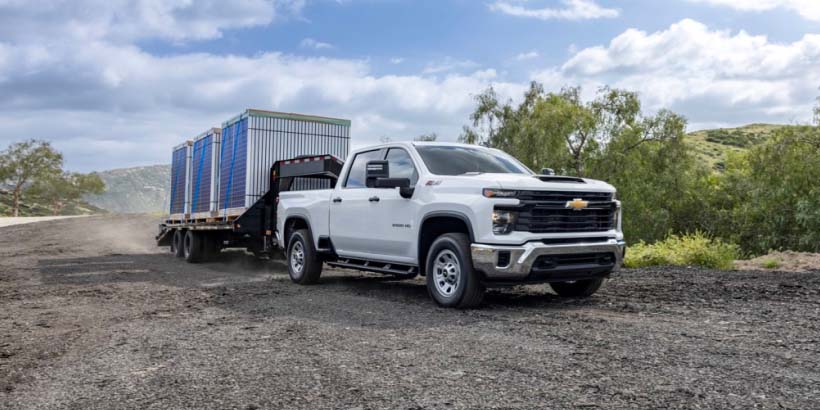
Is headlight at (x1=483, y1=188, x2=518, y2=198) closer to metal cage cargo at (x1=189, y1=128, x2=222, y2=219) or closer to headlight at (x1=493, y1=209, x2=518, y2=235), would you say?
headlight at (x1=493, y1=209, x2=518, y2=235)

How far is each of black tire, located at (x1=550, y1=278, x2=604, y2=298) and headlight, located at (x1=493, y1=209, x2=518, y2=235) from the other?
200cm

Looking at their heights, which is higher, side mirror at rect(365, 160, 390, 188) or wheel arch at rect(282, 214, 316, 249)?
side mirror at rect(365, 160, 390, 188)

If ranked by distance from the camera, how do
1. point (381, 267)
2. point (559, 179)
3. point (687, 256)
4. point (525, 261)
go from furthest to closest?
point (687, 256) < point (381, 267) < point (559, 179) < point (525, 261)

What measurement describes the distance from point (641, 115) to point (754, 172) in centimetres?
1141

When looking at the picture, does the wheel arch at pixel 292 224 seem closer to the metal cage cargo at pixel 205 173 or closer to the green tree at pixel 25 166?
the metal cage cargo at pixel 205 173

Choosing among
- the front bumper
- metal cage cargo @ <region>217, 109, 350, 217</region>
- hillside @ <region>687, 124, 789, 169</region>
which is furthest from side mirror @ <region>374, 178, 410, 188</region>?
hillside @ <region>687, 124, 789, 169</region>

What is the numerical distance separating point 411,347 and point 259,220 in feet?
28.0

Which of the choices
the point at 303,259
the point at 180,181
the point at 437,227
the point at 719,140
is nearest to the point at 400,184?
the point at 437,227

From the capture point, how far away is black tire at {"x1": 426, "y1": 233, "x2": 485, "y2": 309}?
→ 23.7 ft

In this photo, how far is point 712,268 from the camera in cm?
1210

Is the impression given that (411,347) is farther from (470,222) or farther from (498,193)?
(498,193)

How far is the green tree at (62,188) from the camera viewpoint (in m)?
58.5

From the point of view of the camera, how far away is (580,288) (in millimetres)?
8594

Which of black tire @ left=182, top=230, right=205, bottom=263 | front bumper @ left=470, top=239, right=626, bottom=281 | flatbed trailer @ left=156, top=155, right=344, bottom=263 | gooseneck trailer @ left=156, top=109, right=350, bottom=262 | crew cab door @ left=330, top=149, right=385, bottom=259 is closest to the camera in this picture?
A: front bumper @ left=470, top=239, right=626, bottom=281
